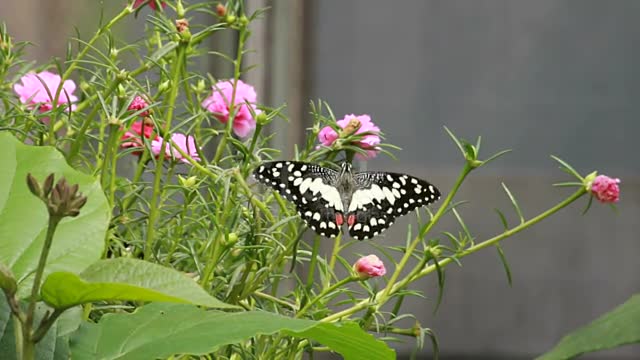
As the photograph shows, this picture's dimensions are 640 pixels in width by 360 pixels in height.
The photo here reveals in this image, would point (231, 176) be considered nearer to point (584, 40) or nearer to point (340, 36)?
point (340, 36)

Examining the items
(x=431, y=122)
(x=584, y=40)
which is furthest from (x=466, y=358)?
(x=584, y=40)

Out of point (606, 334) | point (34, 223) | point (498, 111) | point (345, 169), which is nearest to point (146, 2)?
point (345, 169)

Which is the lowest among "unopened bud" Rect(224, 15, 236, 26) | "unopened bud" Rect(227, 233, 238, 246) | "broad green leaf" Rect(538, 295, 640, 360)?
"broad green leaf" Rect(538, 295, 640, 360)

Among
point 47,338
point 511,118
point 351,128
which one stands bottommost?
point 47,338

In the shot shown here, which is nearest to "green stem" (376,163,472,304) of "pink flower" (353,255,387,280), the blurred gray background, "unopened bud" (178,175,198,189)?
"pink flower" (353,255,387,280)

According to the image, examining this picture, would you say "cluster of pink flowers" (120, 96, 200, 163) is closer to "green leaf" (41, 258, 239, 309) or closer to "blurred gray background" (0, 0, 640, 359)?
"green leaf" (41, 258, 239, 309)

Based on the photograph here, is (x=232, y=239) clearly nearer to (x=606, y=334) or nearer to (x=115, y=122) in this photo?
(x=115, y=122)

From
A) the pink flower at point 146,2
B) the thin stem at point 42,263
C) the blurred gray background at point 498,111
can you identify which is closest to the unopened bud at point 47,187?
the thin stem at point 42,263
